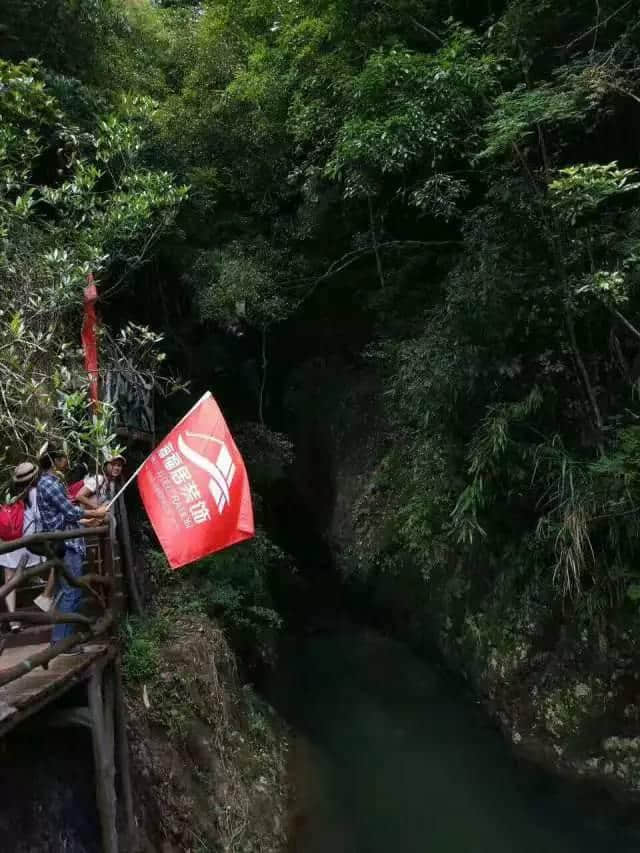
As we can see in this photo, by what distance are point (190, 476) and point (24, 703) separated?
1.85 meters

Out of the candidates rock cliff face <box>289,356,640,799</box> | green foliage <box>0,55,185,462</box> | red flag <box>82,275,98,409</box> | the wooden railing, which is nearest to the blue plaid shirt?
the wooden railing

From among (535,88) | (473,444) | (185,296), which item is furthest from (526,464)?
(185,296)

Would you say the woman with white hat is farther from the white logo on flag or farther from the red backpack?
the white logo on flag

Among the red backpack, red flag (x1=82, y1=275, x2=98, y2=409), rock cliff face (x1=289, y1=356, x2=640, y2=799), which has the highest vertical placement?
red flag (x1=82, y1=275, x2=98, y2=409)

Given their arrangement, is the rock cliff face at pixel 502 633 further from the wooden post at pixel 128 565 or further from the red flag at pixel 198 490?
the red flag at pixel 198 490

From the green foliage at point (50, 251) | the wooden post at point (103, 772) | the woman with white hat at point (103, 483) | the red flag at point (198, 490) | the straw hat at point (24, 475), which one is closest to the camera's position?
the wooden post at point (103, 772)

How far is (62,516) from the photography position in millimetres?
4984

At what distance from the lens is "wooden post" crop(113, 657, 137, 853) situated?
5039mm

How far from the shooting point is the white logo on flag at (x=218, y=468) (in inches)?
187

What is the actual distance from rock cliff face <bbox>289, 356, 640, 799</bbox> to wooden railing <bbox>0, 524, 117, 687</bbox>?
531cm

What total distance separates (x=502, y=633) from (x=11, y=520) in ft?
20.8

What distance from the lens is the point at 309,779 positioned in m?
8.09

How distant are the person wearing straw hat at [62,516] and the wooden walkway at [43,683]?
323 millimetres

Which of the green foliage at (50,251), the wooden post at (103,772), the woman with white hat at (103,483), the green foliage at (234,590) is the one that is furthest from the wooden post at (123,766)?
the green foliage at (234,590)
